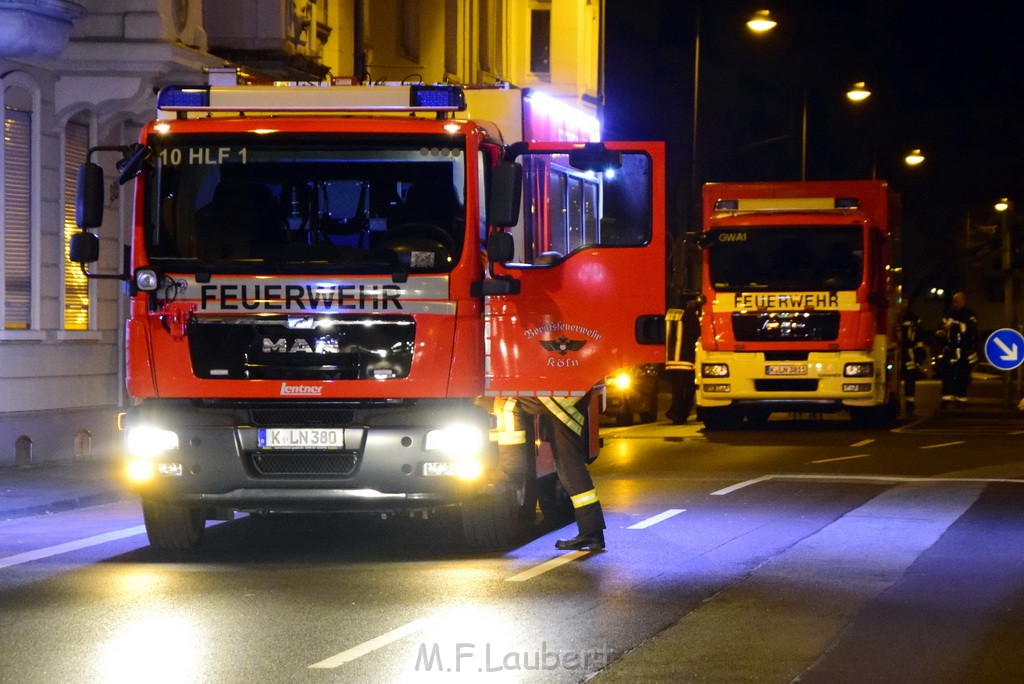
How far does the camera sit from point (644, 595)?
33.9 feet

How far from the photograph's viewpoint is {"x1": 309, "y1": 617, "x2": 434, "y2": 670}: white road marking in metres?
8.24

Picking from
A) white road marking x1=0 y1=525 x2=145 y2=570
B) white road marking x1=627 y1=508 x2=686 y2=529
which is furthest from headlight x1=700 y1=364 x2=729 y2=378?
white road marking x1=0 y1=525 x2=145 y2=570

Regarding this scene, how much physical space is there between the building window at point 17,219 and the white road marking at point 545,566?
380 inches

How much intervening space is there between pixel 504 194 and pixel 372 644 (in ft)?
12.1

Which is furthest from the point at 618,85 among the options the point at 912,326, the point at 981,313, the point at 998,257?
the point at 981,313

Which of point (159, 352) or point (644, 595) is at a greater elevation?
point (159, 352)

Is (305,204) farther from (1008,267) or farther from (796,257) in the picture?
(1008,267)

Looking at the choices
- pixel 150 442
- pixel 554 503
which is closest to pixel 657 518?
pixel 554 503

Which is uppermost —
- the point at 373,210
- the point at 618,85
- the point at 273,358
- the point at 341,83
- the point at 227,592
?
the point at 618,85

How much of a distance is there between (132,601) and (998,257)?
3012 cm

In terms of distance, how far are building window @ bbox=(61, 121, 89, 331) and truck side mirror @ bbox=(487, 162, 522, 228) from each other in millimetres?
10504

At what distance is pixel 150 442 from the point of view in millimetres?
11766

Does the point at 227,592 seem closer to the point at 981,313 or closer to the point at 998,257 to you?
the point at 998,257

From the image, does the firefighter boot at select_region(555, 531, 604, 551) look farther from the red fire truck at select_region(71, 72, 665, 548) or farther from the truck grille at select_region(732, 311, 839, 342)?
the truck grille at select_region(732, 311, 839, 342)
